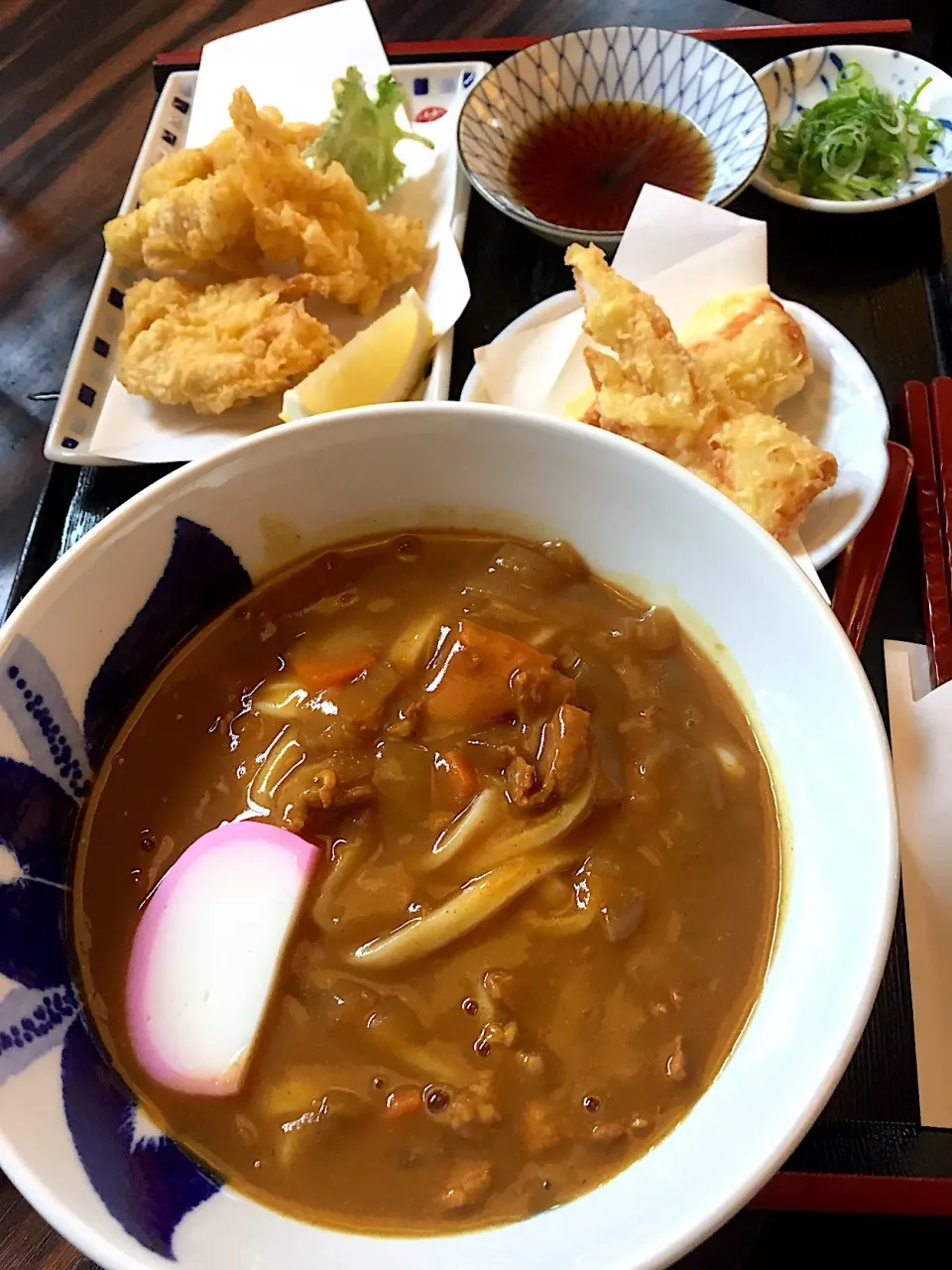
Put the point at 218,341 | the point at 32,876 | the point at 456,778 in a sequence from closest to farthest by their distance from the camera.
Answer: the point at 32,876 → the point at 456,778 → the point at 218,341

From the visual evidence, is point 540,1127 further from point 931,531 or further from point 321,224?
point 321,224

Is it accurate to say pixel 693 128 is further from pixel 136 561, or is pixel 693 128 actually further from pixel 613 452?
pixel 136 561

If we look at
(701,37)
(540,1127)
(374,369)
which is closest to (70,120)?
(374,369)

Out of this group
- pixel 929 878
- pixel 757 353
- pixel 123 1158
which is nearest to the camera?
pixel 123 1158

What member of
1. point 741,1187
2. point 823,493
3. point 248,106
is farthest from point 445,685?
point 248,106

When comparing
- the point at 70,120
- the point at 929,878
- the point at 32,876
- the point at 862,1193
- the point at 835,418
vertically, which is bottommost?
the point at 862,1193

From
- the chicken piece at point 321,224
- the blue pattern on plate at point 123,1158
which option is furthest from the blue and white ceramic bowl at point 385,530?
the chicken piece at point 321,224

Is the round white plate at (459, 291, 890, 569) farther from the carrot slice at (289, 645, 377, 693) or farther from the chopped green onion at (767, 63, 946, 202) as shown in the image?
the carrot slice at (289, 645, 377, 693)

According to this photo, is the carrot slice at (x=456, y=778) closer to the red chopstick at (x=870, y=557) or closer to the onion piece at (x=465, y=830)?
the onion piece at (x=465, y=830)
